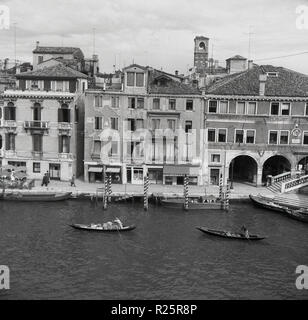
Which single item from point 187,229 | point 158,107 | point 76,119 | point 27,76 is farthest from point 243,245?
point 27,76

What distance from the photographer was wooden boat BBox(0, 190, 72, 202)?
47.9m

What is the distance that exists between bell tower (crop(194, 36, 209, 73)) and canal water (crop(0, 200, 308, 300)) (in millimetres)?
37619

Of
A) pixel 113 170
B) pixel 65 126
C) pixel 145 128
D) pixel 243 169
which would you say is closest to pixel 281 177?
pixel 243 169

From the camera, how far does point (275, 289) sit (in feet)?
95.2

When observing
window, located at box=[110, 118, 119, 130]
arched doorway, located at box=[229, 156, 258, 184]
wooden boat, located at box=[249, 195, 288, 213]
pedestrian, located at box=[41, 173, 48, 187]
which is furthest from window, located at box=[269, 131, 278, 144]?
pedestrian, located at box=[41, 173, 48, 187]

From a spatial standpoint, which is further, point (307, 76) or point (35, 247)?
point (307, 76)

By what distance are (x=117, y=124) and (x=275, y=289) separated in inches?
1167

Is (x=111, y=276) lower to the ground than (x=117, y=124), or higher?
lower

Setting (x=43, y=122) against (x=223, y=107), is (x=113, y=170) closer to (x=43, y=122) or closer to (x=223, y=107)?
(x=43, y=122)

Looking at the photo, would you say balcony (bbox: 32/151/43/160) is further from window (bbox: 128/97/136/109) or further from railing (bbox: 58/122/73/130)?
window (bbox: 128/97/136/109)

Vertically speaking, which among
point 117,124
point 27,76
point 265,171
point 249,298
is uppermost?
point 27,76

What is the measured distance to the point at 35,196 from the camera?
158 ft
